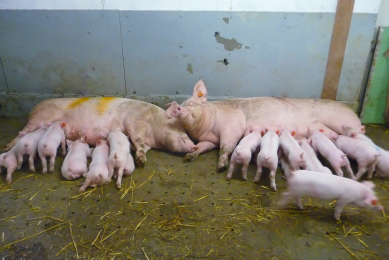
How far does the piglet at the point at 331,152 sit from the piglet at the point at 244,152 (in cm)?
65

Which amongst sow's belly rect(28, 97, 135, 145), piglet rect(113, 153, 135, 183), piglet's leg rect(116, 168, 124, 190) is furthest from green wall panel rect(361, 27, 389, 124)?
piglet's leg rect(116, 168, 124, 190)

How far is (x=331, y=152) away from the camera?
9.56 feet

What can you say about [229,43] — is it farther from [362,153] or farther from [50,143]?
[50,143]

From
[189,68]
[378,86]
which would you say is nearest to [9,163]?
[189,68]

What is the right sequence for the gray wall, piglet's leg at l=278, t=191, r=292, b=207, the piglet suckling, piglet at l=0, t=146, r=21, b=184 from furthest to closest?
the gray wall < piglet at l=0, t=146, r=21, b=184 < the piglet suckling < piglet's leg at l=278, t=191, r=292, b=207

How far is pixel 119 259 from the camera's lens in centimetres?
199

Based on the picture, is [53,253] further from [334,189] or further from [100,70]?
[100,70]

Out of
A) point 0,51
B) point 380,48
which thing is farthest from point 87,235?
point 380,48

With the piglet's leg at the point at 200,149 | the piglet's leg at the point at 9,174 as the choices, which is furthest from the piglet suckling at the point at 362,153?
the piglet's leg at the point at 9,174

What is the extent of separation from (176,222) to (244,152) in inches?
37.6

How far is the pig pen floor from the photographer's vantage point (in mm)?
2062

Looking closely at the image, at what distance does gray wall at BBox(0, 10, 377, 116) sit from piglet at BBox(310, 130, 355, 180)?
1242mm

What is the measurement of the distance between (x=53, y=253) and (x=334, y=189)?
2.09m

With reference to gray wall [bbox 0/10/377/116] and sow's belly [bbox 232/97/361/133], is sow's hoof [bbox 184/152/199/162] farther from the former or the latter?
gray wall [bbox 0/10/377/116]
